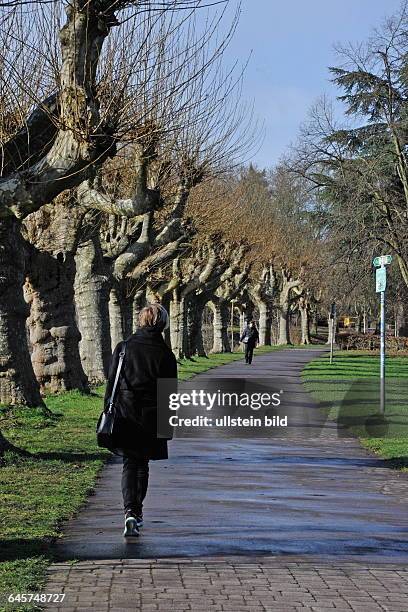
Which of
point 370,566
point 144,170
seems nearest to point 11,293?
point 144,170

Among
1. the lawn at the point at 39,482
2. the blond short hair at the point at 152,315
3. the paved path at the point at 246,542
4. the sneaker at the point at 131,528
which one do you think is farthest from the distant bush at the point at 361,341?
the sneaker at the point at 131,528

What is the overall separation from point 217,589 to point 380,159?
42832 millimetres

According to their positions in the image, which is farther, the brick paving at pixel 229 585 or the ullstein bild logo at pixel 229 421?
the ullstein bild logo at pixel 229 421

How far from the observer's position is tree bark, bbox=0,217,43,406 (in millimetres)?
19953

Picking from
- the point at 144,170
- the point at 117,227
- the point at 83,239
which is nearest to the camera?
the point at 144,170

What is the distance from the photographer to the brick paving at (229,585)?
6.93 m

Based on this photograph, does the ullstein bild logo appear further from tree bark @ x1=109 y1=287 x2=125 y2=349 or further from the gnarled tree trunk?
the gnarled tree trunk

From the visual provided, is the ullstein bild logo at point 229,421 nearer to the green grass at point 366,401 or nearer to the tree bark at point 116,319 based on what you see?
the green grass at point 366,401

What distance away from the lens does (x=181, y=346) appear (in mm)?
54062

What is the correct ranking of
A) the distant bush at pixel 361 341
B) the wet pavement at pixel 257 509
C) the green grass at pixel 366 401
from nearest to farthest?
1. the wet pavement at pixel 257 509
2. the green grass at pixel 366 401
3. the distant bush at pixel 361 341

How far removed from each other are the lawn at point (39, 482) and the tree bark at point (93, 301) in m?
7.66

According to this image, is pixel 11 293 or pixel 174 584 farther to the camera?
pixel 11 293

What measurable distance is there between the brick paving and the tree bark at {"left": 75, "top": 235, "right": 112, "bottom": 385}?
22.6 metres

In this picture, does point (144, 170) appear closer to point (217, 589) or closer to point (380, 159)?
point (217, 589)
